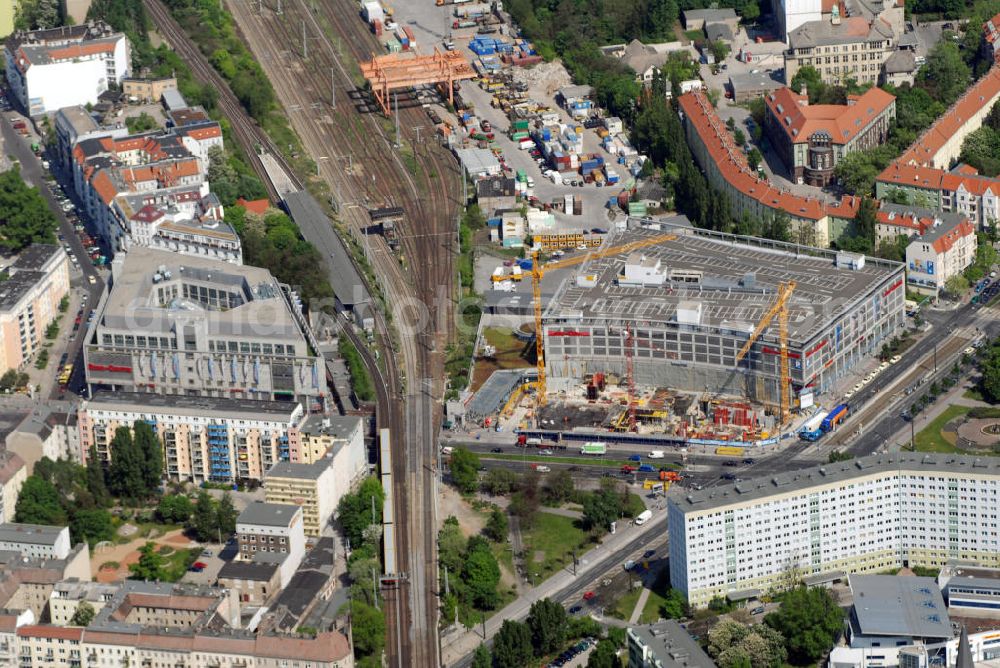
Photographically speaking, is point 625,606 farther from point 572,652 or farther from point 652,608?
point 572,652

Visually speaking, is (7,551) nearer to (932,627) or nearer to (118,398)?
(118,398)

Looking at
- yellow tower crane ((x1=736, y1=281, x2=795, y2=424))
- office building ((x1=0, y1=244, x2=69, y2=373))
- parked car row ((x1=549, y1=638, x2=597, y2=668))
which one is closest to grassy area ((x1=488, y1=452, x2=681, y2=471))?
yellow tower crane ((x1=736, y1=281, x2=795, y2=424))

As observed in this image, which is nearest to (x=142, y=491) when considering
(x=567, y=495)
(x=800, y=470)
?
(x=567, y=495)

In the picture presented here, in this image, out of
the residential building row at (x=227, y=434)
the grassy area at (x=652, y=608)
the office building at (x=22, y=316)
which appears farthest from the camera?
the office building at (x=22, y=316)

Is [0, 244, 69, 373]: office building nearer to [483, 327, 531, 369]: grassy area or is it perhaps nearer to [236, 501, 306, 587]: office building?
[236, 501, 306, 587]: office building

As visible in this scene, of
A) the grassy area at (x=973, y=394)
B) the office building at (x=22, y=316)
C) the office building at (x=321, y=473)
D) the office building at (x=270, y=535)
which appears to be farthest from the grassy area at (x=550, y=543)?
the office building at (x=22, y=316)

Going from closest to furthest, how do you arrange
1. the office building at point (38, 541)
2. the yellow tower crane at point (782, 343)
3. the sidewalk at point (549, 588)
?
the sidewalk at point (549, 588)
the office building at point (38, 541)
the yellow tower crane at point (782, 343)

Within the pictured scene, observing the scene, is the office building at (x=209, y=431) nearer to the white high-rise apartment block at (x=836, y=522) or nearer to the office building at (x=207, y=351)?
the office building at (x=207, y=351)
